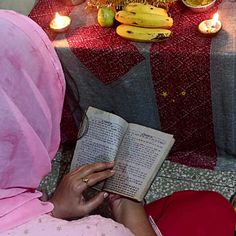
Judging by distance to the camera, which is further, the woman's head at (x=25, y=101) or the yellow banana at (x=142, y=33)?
the yellow banana at (x=142, y=33)

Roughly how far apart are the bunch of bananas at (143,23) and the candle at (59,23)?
179 mm

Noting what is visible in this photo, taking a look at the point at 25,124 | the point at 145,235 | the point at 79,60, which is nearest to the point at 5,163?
the point at 25,124

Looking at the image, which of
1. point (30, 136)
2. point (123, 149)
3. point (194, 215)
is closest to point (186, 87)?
point (123, 149)

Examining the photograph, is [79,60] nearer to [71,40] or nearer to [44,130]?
[71,40]

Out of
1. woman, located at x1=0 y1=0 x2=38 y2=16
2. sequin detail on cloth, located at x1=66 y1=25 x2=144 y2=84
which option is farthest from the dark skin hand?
woman, located at x1=0 y1=0 x2=38 y2=16

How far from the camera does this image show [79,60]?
1.45 m

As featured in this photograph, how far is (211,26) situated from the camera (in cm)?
134

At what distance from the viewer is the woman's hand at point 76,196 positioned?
3.48 feet

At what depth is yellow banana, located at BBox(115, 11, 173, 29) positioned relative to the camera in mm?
1380

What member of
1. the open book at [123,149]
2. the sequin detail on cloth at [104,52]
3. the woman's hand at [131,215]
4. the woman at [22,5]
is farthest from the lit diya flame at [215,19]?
the woman at [22,5]

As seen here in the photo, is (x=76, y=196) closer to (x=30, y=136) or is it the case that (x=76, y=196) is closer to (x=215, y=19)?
(x=30, y=136)

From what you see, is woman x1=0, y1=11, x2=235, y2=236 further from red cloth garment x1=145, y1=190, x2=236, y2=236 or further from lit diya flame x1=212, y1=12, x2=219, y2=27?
lit diya flame x1=212, y1=12, x2=219, y2=27

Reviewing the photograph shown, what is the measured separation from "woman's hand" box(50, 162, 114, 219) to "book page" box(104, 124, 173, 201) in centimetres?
7

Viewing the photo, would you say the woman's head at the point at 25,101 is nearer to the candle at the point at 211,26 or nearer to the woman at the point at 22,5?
the candle at the point at 211,26
